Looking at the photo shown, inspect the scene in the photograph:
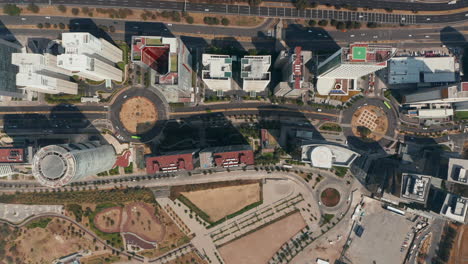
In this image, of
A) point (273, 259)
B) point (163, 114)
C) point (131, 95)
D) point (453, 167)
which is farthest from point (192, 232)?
point (453, 167)

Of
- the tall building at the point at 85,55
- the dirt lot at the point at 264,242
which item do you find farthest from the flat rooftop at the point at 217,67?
the dirt lot at the point at 264,242

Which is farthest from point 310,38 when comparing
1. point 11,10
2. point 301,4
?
point 11,10

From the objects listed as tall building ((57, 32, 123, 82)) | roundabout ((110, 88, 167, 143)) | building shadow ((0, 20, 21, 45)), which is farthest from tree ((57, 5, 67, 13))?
roundabout ((110, 88, 167, 143))

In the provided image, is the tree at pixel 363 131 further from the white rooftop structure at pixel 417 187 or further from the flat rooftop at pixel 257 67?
the flat rooftop at pixel 257 67

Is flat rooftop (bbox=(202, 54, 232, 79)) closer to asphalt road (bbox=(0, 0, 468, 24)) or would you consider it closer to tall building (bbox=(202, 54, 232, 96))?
tall building (bbox=(202, 54, 232, 96))

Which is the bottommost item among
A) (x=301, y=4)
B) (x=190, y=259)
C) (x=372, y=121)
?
(x=190, y=259)

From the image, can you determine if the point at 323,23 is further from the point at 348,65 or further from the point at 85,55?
the point at 85,55
